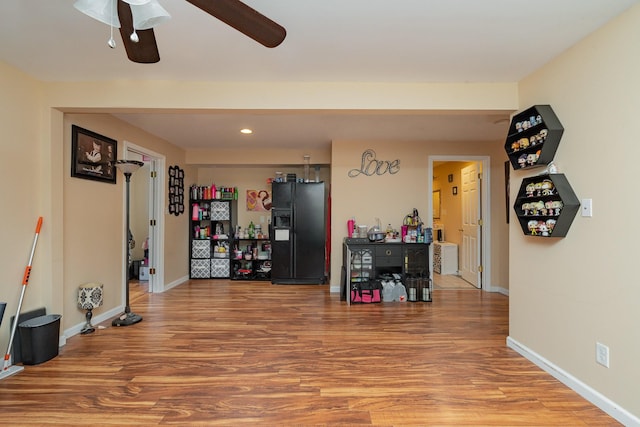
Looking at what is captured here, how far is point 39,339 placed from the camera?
7.86 feet

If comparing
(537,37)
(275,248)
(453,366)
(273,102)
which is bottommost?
(453,366)

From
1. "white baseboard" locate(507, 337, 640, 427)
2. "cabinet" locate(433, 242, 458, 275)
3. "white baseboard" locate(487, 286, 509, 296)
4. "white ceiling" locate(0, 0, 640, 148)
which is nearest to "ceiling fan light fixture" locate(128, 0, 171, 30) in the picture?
"white ceiling" locate(0, 0, 640, 148)

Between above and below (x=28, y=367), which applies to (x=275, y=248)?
above

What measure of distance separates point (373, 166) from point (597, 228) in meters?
3.04

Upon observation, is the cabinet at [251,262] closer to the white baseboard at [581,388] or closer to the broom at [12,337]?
the broom at [12,337]

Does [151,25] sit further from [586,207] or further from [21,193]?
[586,207]

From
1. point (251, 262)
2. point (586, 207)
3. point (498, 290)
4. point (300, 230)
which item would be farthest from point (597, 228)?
point (251, 262)

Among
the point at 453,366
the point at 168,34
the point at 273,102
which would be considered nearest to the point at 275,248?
the point at 273,102

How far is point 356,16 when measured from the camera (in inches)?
68.4

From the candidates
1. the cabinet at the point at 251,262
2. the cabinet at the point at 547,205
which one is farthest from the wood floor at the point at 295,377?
the cabinet at the point at 251,262

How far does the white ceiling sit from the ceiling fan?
0.32 metres

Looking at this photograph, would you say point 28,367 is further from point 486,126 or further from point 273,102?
point 486,126

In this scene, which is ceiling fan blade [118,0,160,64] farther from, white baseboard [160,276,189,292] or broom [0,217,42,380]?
white baseboard [160,276,189,292]

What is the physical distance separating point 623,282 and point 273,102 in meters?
2.67
